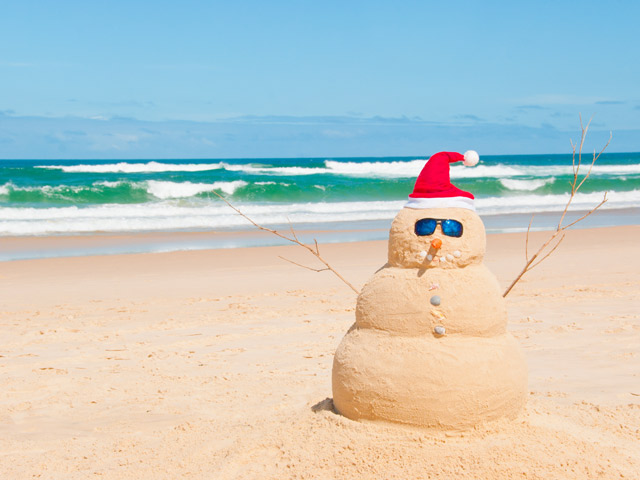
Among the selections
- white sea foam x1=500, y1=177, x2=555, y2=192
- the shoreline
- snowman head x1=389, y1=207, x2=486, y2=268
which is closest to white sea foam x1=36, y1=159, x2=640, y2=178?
white sea foam x1=500, y1=177, x2=555, y2=192

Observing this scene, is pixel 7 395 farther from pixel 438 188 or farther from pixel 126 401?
pixel 438 188

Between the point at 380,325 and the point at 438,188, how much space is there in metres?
0.84

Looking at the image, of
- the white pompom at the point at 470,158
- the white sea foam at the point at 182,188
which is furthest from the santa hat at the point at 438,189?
the white sea foam at the point at 182,188

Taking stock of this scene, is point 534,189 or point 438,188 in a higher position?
point 438,188

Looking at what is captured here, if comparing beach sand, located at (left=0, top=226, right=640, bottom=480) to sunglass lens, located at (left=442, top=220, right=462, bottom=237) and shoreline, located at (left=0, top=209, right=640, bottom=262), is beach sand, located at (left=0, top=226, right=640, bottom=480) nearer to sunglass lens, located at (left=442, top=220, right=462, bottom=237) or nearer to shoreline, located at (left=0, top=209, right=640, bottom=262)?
sunglass lens, located at (left=442, top=220, right=462, bottom=237)

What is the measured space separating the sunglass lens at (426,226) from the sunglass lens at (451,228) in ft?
0.17

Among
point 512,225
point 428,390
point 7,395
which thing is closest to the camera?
point 428,390

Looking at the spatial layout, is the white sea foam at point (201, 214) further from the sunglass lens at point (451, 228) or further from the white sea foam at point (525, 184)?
the sunglass lens at point (451, 228)

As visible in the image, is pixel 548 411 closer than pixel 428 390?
No

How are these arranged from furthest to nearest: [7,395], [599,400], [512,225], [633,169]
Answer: [633,169], [512,225], [7,395], [599,400]

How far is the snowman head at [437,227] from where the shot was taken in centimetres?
400

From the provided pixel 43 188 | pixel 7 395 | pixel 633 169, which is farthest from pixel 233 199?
pixel 633 169

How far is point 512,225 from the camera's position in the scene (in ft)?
62.5

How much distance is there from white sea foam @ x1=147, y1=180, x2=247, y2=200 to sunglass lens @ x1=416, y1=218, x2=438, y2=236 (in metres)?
28.2
